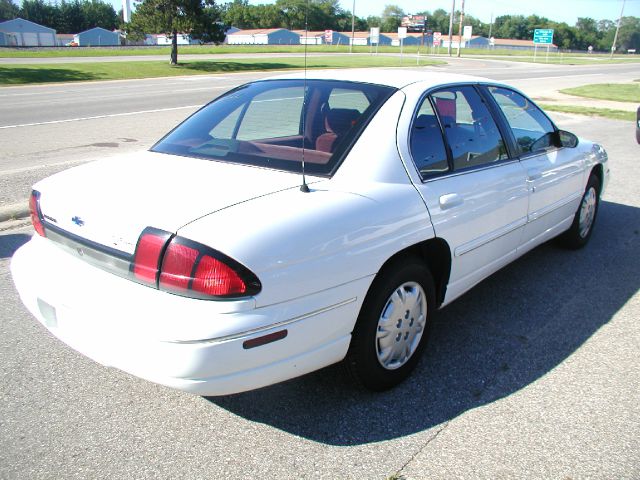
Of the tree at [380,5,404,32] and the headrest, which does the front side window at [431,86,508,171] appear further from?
the tree at [380,5,404,32]

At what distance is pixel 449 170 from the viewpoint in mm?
3383

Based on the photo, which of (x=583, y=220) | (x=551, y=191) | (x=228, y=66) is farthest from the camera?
(x=228, y=66)

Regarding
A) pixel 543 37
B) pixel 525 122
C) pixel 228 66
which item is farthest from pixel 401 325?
pixel 543 37

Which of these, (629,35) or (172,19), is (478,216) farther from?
(629,35)

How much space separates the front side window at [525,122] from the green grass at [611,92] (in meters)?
18.6

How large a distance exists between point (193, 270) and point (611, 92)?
25.4 m

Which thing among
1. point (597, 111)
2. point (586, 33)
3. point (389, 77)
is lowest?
point (597, 111)

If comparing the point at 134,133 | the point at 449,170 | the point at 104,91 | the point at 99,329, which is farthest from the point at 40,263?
the point at 104,91

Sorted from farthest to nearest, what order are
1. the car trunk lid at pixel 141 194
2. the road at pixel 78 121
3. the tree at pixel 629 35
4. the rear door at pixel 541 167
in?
the tree at pixel 629 35 < the road at pixel 78 121 < the rear door at pixel 541 167 < the car trunk lid at pixel 141 194

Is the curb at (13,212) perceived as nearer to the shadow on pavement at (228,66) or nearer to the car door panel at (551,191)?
the car door panel at (551,191)

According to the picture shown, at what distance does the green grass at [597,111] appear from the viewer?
15729 mm

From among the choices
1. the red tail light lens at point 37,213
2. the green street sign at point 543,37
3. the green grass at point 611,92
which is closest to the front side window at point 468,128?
the red tail light lens at point 37,213

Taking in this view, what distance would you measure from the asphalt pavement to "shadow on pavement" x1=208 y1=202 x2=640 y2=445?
10 millimetres

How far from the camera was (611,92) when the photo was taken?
77.8 feet
